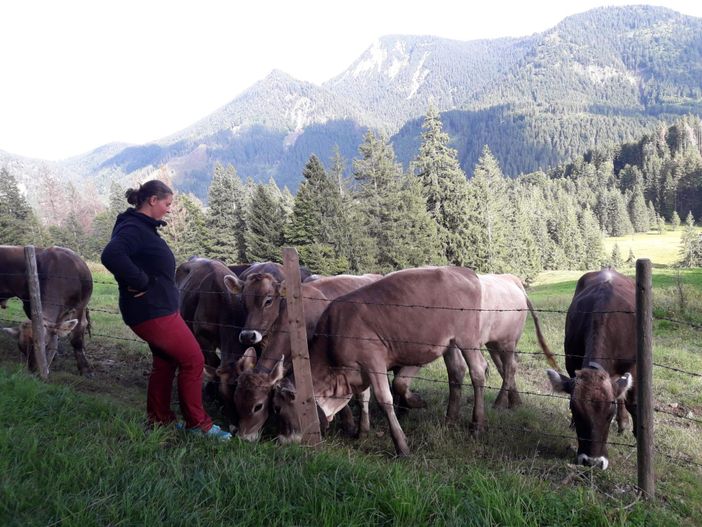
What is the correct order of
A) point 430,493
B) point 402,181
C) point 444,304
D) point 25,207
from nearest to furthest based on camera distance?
point 430,493 → point 444,304 → point 402,181 → point 25,207

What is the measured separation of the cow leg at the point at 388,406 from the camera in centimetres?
567

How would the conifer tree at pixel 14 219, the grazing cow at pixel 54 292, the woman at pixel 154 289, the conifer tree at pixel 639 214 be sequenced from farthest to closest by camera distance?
the conifer tree at pixel 639 214 → the conifer tree at pixel 14 219 → the grazing cow at pixel 54 292 → the woman at pixel 154 289

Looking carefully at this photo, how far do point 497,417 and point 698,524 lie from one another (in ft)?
9.68

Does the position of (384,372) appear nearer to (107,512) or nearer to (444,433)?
(444,433)

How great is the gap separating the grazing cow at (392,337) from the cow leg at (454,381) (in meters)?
0.01

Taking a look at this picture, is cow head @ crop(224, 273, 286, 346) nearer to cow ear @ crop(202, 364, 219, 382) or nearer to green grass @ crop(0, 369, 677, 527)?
cow ear @ crop(202, 364, 219, 382)

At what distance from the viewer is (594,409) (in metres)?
5.05

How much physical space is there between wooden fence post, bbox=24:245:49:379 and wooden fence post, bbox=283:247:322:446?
395 cm

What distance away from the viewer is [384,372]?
19.9 feet

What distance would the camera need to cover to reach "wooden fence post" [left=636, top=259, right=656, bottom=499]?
158 inches

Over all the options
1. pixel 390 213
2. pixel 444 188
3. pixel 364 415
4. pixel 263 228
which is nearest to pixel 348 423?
pixel 364 415

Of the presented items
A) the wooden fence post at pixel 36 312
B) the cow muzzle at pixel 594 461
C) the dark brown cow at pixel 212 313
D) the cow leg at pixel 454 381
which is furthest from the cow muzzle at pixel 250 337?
the cow muzzle at pixel 594 461

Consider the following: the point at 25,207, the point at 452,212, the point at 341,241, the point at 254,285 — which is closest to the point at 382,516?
the point at 254,285

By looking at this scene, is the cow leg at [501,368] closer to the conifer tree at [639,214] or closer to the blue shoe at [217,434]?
the blue shoe at [217,434]
